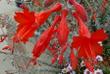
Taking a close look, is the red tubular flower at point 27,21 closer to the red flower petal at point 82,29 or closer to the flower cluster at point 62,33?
the flower cluster at point 62,33

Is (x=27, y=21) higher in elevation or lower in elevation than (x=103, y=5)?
lower

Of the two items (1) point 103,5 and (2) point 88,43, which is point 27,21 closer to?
(2) point 88,43

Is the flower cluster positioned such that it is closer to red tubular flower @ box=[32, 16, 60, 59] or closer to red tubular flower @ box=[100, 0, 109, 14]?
red tubular flower @ box=[32, 16, 60, 59]

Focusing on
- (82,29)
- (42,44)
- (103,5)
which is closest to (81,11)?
(82,29)

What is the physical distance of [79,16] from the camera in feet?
4.91

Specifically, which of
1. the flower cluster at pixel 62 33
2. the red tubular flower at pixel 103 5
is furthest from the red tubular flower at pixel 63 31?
the red tubular flower at pixel 103 5

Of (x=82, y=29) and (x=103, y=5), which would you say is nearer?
(x=82, y=29)

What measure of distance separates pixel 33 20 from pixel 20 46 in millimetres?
1641


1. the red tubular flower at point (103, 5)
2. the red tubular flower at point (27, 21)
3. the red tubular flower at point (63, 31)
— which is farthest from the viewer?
the red tubular flower at point (103, 5)

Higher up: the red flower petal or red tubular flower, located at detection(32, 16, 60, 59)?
the red flower petal

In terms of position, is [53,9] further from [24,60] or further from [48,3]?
[24,60]

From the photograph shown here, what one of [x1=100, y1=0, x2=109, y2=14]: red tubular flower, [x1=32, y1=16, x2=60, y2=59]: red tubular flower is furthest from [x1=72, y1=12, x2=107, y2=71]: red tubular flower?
[x1=100, y1=0, x2=109, y2=14]: red tubular flower

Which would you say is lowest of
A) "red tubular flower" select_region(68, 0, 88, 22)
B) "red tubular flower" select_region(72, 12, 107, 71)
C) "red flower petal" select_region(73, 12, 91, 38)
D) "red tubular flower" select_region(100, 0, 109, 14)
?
"red tubular flower" select_region(72, 12, 107, 71)

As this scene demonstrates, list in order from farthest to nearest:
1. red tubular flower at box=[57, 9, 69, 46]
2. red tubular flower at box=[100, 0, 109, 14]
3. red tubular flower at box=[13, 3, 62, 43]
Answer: red tubular flower at box=[100, 0, 109, 14] → red tubular flower at box=[13, 3, 62, 43] → red tubular flower at box=[57, 9, 69, 46]
